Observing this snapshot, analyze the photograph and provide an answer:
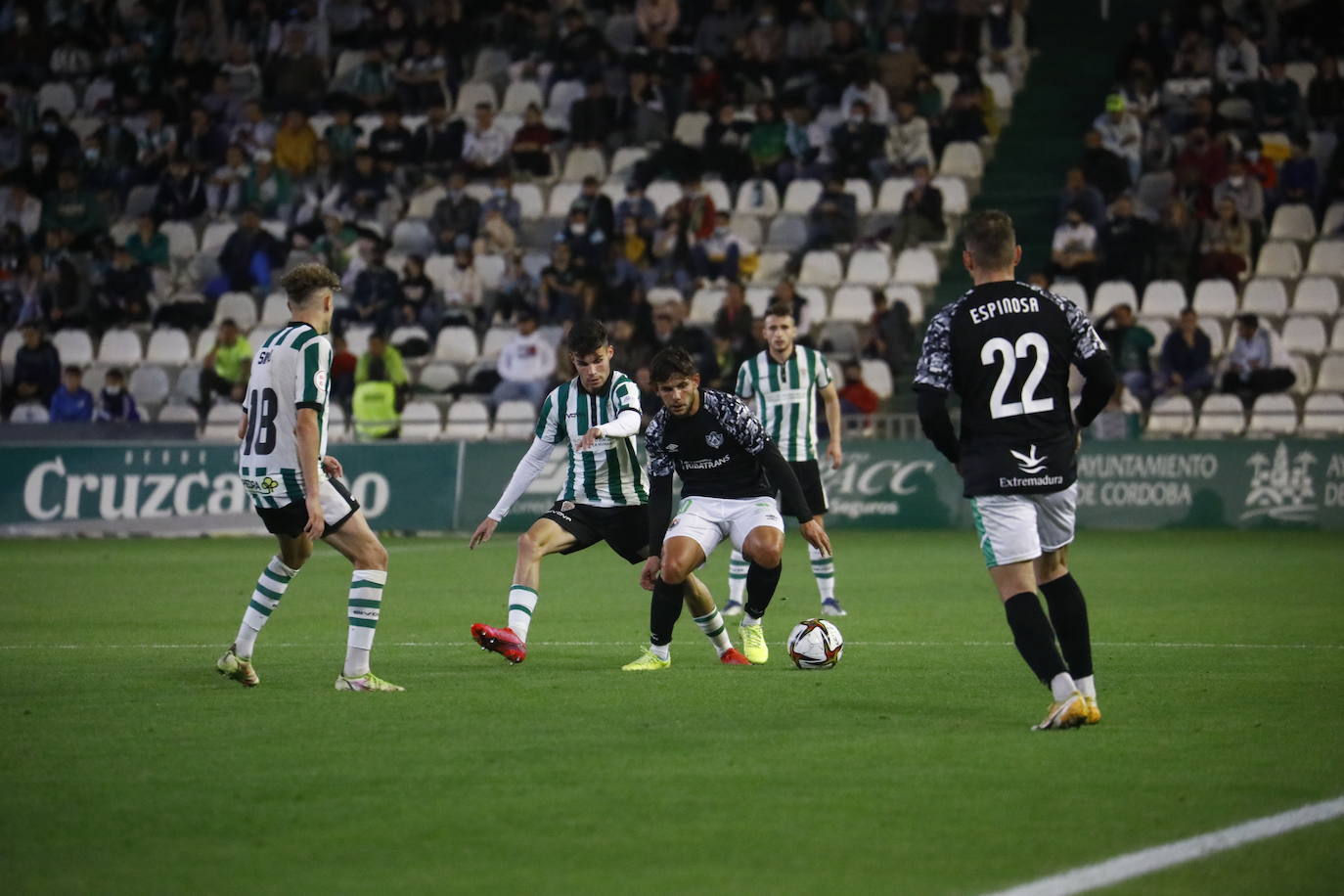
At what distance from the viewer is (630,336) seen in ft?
79.2

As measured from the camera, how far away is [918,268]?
86.5 feet

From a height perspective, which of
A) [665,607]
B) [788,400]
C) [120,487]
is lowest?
[120,487]

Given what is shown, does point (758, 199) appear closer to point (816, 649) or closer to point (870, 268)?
point (870, 268)

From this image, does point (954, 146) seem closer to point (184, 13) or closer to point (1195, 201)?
point (1195, 201)

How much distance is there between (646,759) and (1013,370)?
2293 millimetres

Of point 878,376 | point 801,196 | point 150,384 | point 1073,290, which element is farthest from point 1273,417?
point 150,384

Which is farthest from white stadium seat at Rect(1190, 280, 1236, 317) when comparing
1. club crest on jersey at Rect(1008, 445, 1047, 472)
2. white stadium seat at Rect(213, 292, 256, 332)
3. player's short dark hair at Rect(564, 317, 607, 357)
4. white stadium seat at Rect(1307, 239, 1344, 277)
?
club crest on jersey at Rect(1008, 445, 1047, 472)

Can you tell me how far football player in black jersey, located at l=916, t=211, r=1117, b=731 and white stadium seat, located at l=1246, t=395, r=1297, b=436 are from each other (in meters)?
15.9

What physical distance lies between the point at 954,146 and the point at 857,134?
1.63 meters

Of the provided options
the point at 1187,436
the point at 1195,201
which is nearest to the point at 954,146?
the point at 1195,201

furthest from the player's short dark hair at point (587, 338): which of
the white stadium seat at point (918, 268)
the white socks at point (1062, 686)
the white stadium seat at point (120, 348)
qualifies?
the white stadium seat at point (120, 348)

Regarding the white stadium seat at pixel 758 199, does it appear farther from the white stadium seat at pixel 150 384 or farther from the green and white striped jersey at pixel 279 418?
the green and white striped jersey at pixel 279 418

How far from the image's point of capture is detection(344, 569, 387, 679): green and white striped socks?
9336 mm

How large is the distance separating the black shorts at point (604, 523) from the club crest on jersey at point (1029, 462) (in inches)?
136
